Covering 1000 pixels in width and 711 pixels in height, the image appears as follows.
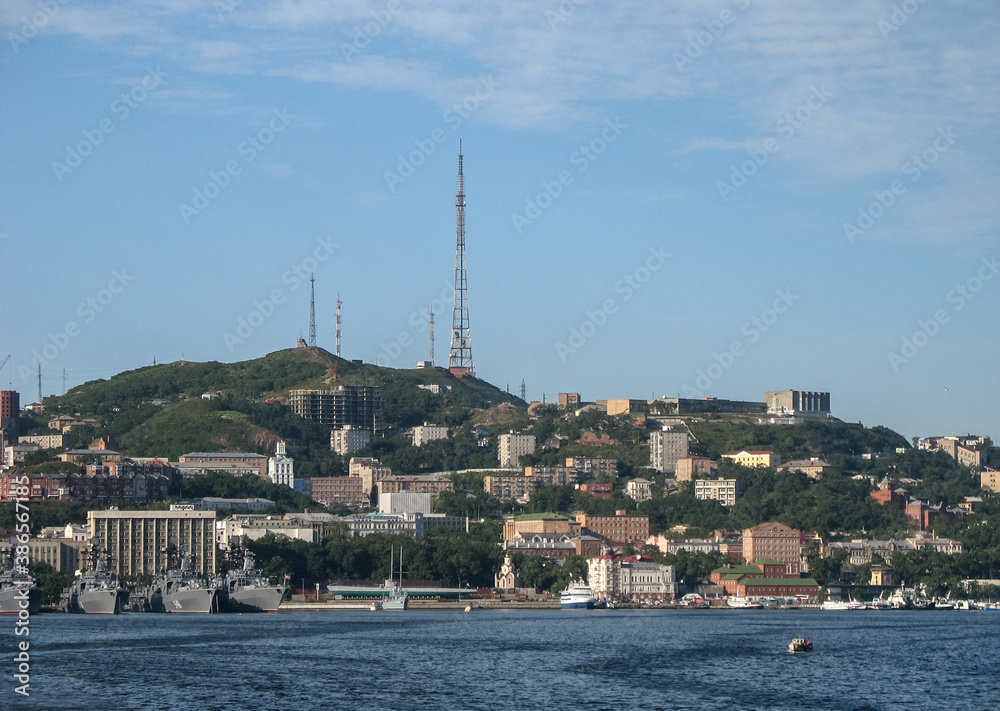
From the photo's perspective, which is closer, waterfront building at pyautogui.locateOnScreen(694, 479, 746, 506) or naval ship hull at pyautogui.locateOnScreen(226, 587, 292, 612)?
naval ship hull at pyautogui.locateOnScreen(226, 587, 292, 612)

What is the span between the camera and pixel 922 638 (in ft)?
268

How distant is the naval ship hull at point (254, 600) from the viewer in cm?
10994

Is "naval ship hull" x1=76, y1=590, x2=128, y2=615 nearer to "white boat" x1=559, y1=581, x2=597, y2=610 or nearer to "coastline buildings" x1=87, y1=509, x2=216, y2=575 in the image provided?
"coastline buildings" x1=87, y1=509, x2=216, y2=575

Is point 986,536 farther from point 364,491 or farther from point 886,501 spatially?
point 364,491

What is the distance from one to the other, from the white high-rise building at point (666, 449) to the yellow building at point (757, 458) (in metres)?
5.35

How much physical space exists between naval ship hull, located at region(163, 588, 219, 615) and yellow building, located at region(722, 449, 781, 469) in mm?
92774

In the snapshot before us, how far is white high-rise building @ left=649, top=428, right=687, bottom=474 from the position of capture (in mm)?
196000

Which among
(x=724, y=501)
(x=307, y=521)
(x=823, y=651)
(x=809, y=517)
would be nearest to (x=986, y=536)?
(x=809, y=517)

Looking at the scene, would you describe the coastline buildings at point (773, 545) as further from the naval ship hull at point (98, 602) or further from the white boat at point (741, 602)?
the naval ship hull at point (98, 602)

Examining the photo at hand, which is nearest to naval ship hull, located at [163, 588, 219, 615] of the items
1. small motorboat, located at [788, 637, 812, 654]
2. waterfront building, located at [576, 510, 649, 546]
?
small motorboat, located at [788, 637, 812, 654]

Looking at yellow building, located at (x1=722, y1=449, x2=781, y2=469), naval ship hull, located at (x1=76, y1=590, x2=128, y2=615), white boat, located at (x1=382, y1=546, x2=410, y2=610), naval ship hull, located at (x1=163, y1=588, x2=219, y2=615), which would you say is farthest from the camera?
yellow building, located at (x1=722, y1=449, x2=781, y2=469)

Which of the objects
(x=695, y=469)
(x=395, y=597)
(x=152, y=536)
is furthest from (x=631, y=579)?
(x=695, y=469)

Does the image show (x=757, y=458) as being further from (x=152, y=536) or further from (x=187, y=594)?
(x=187, y=594)

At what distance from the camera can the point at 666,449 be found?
196500 mm
